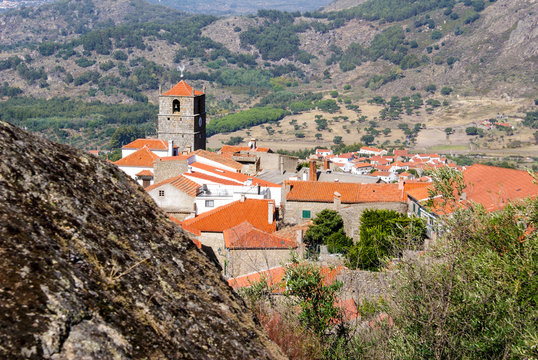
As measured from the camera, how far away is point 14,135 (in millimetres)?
3760

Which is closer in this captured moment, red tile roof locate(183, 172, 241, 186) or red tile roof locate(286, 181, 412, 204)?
red tile roof locate(286, 181, 412, 204)

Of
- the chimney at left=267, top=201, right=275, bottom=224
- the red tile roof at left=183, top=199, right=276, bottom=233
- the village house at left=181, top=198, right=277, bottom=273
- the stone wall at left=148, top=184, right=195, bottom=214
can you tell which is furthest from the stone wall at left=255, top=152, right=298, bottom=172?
the chimney at left=267, top=201, right=275, bottom=224

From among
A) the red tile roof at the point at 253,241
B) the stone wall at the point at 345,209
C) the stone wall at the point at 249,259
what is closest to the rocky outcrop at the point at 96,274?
the stone wall at the point at 249,259

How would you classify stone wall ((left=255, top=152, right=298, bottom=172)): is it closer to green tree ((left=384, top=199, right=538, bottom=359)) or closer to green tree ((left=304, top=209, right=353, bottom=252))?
green tree ((left=304, top=209, right=353, bottom=252))

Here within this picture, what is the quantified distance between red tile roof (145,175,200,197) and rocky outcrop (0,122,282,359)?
2683 cm

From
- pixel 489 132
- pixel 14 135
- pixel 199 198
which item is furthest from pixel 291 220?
pixel 489 132

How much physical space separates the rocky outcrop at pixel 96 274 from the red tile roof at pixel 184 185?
2683 centimetres

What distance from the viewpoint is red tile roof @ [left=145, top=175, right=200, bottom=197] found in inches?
1232

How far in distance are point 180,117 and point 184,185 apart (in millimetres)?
23474

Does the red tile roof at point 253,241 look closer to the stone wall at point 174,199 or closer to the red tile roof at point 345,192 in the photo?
the red tile roof at point 345,192

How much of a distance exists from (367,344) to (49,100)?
188743mm

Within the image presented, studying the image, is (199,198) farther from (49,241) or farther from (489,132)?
Answer: (489,132)

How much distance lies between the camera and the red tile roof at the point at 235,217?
85.9ft

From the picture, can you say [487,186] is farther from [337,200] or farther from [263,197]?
[263,197]
